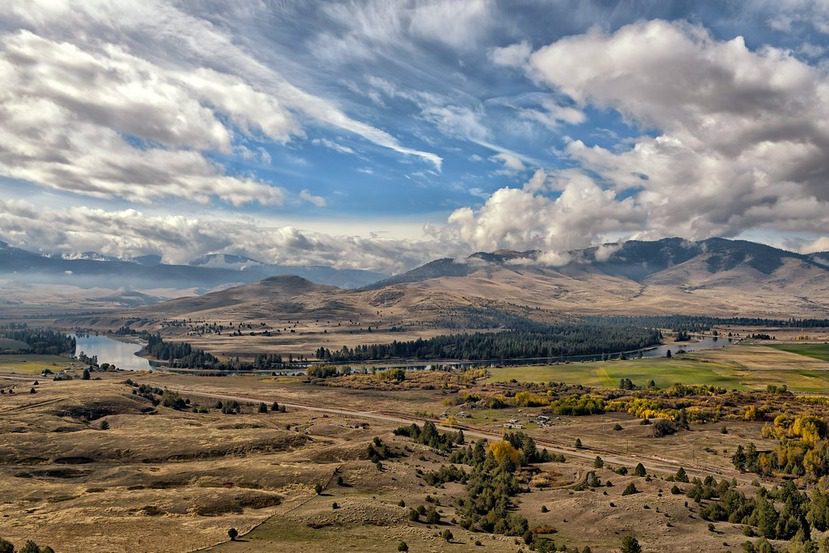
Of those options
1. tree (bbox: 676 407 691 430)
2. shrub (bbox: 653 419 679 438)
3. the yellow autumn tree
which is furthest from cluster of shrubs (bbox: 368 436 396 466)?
tree (bbox: 676 407 691 430)

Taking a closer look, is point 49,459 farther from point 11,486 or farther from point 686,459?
point 686,459

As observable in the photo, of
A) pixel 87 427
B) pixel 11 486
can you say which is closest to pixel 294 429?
pixel 87 427

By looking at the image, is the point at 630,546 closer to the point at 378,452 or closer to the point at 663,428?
the point at 378,452

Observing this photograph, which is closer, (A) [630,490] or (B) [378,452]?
(A) [630,490]

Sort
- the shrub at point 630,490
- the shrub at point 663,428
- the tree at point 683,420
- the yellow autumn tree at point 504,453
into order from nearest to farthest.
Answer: the shrub at point 630,490 → the yellow autumn tree at point 504,453 → the shrub at point 663,428 → the tree at point 683,420

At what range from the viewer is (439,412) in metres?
182

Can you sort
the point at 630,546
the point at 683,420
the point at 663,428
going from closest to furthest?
1. the point at 630,546
2. the point at 663,428
3. the point at 683,420

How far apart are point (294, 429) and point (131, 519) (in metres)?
70.3

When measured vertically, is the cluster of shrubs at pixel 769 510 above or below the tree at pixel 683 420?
above

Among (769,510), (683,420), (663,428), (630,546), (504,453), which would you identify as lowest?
(663,428)

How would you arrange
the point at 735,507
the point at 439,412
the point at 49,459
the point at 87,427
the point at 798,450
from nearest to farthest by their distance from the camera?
the point at 735,507, the point at 49,459, the point at 798,450, the point at 87,427, the point at 439,412

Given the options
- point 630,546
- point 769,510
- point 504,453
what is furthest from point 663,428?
point 630,546

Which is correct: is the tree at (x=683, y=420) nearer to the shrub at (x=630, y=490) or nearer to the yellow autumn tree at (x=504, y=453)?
Result: the yellow autumn tree at (x=504, y=453)

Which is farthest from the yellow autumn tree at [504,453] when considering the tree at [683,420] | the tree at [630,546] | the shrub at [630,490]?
the tree at [683,420]
